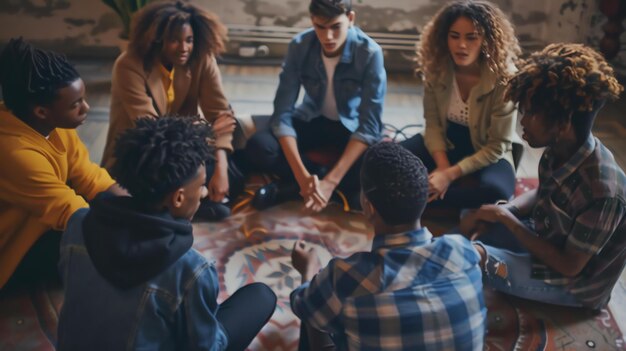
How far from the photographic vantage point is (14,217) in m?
1.82

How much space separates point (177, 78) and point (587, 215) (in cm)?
144

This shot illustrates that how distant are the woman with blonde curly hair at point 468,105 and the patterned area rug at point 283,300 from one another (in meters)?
0.38

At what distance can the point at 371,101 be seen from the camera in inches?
94.9

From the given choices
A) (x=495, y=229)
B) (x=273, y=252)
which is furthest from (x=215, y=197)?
(x=495, y=229)

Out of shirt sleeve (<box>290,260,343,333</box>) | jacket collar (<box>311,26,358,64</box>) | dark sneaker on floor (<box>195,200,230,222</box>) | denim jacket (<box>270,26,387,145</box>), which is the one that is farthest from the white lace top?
shirt sleeve (<box>290,260,343,333</box>)

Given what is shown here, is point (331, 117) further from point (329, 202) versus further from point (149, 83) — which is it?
point (149, 83)

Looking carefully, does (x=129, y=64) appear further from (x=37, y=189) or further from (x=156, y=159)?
(x=156, y=159)

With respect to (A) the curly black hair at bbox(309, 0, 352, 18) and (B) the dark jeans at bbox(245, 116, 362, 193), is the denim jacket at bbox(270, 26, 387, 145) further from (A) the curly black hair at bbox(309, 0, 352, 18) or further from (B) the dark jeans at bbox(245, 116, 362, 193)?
(A) the curly black hair at bbox(309, 0, 352, 18)

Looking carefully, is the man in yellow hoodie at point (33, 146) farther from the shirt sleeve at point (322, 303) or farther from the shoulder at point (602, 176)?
the shoulder at point (602, 176)

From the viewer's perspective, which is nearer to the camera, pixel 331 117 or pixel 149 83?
pixel 149 83

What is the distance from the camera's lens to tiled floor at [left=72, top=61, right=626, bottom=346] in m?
2.86

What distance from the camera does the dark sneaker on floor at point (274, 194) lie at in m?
2.42

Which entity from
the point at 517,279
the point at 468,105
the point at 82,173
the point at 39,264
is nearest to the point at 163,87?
the point at 82,173

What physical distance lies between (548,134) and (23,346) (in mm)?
1532
